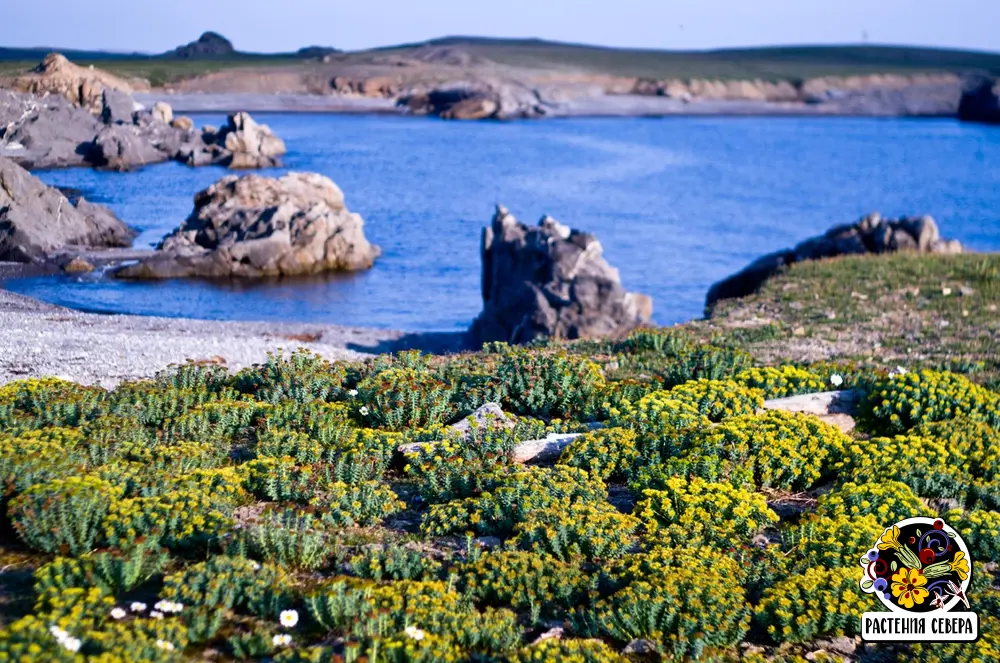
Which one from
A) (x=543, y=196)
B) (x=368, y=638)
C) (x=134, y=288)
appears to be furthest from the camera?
(x=543, y=196)

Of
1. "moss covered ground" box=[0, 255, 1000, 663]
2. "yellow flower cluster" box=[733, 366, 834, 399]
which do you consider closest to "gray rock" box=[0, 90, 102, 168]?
"moss covered ground" box=[0, 255, 1000, 663]

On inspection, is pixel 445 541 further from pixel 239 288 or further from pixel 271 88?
pixel 271 88

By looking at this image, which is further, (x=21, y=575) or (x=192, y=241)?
(x=192, y=241)

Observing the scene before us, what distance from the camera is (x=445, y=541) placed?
9180mm

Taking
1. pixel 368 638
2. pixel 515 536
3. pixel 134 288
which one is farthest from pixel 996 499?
pixel 134 288

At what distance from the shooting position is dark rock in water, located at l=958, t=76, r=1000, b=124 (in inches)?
7121

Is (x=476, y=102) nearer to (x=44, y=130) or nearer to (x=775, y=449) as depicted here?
(x=44, y=130)

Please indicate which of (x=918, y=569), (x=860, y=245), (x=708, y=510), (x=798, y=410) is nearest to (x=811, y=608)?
(x=918, y=569)

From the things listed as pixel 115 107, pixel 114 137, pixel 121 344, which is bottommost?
pixel 121 344

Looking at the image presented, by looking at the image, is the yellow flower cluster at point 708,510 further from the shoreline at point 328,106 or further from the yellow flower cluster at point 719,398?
the shoreline at point 328,106

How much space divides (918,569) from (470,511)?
3936 mm

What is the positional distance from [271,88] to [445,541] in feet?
559

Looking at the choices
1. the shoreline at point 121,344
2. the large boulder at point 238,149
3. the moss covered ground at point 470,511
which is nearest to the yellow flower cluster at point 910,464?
the moss covered ground at point 470,511

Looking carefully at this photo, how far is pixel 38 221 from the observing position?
4488 cm
